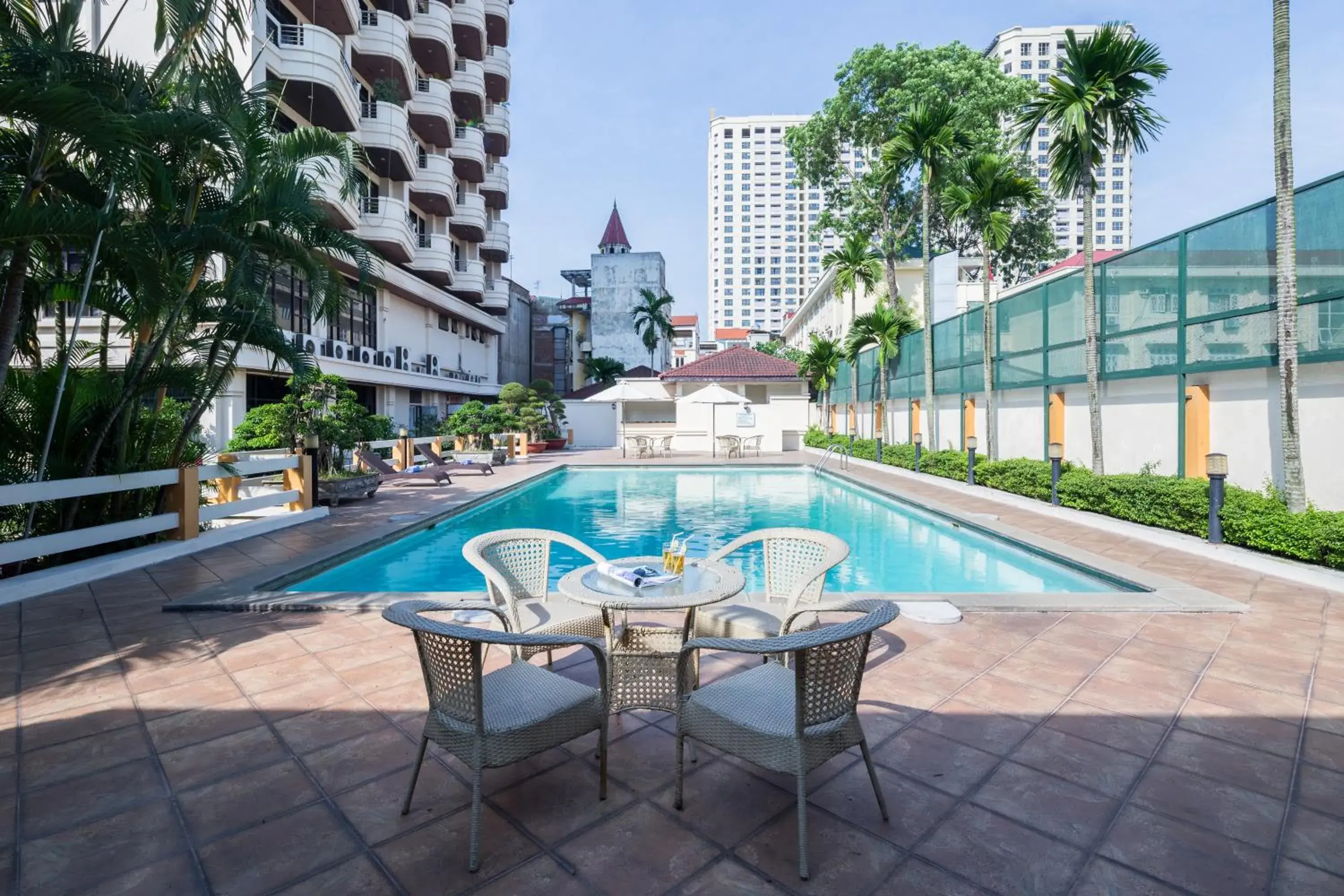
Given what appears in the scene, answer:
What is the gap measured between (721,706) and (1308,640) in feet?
14.4

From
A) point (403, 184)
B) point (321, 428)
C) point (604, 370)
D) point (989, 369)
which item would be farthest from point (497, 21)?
point (989, 369)

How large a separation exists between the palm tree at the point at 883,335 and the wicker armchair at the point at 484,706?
1794 centimetres

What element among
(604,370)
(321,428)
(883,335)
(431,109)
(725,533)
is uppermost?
(431,109)

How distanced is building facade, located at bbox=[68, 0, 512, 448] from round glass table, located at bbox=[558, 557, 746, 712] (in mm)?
6330

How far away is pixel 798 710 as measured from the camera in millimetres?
2285

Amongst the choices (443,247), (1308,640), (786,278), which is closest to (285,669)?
(1308,640)

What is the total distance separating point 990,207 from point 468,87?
2359 cm

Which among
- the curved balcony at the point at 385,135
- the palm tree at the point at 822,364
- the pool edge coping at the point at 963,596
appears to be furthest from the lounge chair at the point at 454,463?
the palm tree at the point at 822,364

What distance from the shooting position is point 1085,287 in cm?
1007

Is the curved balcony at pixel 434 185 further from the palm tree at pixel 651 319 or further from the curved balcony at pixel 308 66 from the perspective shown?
the palm tree at pixel 651 319

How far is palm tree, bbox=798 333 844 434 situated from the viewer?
82.6ft

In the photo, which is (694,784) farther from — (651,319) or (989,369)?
(651,319)

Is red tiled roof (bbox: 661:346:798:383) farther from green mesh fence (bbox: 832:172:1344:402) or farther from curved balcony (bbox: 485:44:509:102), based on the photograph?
curved balcony (bbox: 485:44:509:102)

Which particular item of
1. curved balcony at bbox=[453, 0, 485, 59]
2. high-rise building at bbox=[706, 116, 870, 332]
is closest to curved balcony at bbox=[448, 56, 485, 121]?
curved balcony at bbox=[453, 0, 485, 59]
